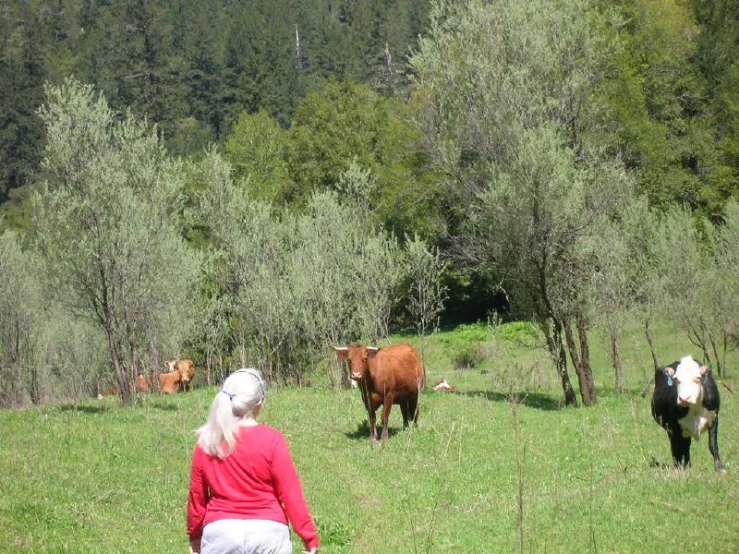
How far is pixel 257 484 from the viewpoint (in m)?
6.05

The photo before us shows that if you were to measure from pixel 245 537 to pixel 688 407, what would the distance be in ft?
34.0

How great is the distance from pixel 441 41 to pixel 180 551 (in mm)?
22432

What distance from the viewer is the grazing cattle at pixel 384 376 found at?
18.9m

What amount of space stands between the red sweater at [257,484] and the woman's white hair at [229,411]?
0.25 feet

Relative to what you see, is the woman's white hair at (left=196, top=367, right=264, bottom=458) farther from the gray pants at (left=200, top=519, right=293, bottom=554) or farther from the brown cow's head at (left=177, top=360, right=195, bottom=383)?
the brown cow's head at (left=177, top=360, right=195, bottom=383)

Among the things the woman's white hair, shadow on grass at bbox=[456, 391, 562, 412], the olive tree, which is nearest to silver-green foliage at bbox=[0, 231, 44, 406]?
the olive tree

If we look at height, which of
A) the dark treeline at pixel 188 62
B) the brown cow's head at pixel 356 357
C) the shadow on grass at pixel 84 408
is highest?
→ the dark treeline at pixel 188 62

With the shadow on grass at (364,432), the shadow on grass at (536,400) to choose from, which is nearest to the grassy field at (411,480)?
the shadow on grass at (364,432)

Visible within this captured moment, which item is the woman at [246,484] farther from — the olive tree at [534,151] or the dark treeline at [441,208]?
the olive tree at [534,151]

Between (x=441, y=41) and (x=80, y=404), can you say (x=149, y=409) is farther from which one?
(x=441, y=41)

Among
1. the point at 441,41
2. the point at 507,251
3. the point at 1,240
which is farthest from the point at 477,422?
the point at 1,240

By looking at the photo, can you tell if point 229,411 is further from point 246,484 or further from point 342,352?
point 342,352

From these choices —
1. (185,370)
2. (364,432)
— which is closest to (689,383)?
(364,432)

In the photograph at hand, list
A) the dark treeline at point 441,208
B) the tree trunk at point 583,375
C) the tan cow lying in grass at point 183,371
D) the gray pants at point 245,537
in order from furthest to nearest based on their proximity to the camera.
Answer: the tan cow lying in grass at point 183,371 → the tree trunk at point 583,375 → the dark treeline at point 441,208 → the gray pants at point 245,537
